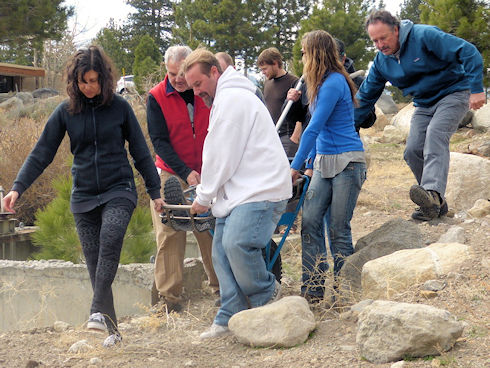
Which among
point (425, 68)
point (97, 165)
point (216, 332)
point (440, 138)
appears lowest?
point (216, 332)

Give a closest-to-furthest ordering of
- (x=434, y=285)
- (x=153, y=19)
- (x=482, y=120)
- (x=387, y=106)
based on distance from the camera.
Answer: (x=434, y=285) < (x=482, y=120) < (x=387, y=106) < (x=153, y=19)

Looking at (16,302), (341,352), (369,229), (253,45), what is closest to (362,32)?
(253,45)

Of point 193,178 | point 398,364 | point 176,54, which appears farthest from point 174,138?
point 398,364

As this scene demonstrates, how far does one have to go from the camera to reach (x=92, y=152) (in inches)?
151

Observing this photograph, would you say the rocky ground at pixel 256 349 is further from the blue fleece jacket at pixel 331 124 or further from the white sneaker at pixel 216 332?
the blue fleece jacket at pixel 331 124

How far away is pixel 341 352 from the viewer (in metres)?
3.21

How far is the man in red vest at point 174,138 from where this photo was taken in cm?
457

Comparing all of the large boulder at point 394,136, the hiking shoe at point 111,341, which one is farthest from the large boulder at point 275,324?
the large boulder at point 394,136

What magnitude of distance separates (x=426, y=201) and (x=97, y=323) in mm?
2502

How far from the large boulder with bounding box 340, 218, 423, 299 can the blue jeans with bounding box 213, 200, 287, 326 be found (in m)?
0.76

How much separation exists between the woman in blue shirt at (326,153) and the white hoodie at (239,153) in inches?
23.9

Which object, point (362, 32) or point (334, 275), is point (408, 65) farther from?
point (362, 32)

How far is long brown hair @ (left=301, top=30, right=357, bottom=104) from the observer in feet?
14.0

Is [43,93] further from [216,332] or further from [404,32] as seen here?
[216,332]
